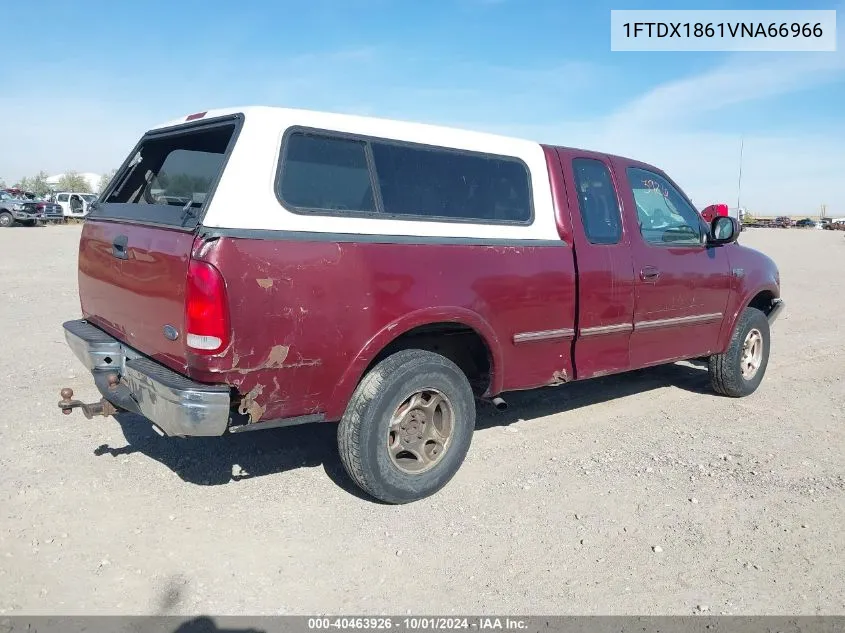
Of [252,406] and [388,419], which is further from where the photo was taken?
[388,419]

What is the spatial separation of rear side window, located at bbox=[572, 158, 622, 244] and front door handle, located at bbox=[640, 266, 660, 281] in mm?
317

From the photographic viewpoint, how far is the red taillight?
305cm

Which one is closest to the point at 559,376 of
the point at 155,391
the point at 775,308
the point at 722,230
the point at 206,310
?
the point at 722,230

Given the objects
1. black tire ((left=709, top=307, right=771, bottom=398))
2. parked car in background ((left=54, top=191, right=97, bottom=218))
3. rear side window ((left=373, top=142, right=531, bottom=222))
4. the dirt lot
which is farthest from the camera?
parked car in background ((left=54, top=191, right=97, bottom=218))

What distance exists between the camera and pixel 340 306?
134 inches

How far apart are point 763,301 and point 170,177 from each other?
5368 millimetres

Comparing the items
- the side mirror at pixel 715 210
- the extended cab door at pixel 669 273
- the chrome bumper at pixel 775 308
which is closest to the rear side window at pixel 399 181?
the extended cab door at pixel 669 273

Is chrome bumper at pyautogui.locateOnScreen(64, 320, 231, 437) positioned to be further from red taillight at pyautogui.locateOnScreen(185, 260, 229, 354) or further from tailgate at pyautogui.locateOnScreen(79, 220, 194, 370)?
red taillight at pyautogui.locateOnScreen(185, 260, 229, 354)

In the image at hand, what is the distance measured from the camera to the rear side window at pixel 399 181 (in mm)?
3455

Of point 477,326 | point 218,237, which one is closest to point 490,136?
point 477,326

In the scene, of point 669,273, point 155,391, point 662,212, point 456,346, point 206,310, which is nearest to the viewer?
point 206,310

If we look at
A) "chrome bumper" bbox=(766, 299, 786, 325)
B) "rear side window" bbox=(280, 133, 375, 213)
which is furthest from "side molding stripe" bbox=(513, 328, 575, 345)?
"chrome bumper" bbox=(766, 299, 786, 325)

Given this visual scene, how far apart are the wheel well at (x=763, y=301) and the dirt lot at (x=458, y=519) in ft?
3.56

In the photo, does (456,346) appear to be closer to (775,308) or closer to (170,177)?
(170,177)
